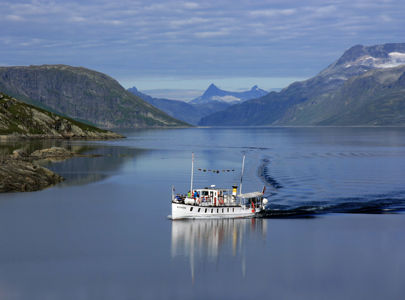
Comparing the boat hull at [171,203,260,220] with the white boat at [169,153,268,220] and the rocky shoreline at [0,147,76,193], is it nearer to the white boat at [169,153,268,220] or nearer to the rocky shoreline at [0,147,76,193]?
the white boat at [169,153,268,220]

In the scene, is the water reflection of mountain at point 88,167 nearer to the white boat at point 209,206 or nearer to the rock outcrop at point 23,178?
the rock outcrop at point 23,178

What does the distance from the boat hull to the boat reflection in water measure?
77 centimetres

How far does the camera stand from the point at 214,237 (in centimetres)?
6378

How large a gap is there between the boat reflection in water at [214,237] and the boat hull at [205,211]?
774mm

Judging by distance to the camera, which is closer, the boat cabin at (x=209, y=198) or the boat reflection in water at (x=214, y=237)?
the boat reflection in water at (x=214, y=237)

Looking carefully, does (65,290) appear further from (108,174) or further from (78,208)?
(108,174)

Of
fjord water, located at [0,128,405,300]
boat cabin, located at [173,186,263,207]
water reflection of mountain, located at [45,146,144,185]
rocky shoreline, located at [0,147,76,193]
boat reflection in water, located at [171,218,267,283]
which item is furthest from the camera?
water reflection of mountain, located at [45,146,144,185]

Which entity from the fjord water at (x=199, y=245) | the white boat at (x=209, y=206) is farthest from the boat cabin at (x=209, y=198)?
the fjord water at (x=199, y=245)

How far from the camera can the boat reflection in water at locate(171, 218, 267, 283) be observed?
56375mm

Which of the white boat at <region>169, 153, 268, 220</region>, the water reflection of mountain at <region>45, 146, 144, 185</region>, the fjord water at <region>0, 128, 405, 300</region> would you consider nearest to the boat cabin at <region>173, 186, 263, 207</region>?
the white boat at <region>169, 153, 268, 220</region>

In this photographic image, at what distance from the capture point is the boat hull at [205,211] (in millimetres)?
71750

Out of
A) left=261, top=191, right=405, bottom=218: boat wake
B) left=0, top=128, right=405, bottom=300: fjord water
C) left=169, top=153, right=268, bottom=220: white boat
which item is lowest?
left=0, top=128, right=405, bottom=300: fjord water

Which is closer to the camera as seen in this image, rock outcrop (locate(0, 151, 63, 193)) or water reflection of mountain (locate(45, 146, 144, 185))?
rock outcrop (locate(0, 151, 63, 193))

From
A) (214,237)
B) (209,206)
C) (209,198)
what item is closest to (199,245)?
(214,237)
